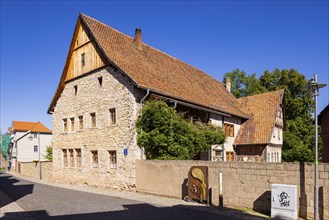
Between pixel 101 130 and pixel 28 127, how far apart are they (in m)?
43.5

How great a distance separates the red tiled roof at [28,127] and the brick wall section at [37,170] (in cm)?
1275

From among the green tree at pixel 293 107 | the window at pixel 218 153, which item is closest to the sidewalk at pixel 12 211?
the window at pixel 218 153

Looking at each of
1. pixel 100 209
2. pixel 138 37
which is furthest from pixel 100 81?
pixel 100 209

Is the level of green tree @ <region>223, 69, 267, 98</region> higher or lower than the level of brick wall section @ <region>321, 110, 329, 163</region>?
higher

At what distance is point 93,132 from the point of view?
64.7 ft

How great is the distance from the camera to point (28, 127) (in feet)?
187

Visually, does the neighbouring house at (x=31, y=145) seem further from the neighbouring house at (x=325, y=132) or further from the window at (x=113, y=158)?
the neighbouring house at (x=325, y=132)

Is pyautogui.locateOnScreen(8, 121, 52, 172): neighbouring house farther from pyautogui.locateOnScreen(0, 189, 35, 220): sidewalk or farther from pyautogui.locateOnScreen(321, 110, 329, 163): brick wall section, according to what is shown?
pyautogui.locateOnScreen(321, 110, 329, 163): brick wall section

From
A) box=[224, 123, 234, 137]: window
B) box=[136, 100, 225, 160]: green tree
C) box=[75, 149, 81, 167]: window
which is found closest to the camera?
box=[136, 100, 225, 160]: green tree

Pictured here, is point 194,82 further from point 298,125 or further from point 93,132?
point 298,125

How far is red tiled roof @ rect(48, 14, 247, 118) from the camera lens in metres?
17.9

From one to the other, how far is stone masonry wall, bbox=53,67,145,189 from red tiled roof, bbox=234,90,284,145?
10942 millimetres

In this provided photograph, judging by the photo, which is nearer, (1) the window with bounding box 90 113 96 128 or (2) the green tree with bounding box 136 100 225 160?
(2) the green tree with bounding box 136 100 225 160

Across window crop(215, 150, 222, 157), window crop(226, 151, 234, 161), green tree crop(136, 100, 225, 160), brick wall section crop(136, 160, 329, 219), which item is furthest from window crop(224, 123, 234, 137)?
brick wall section crop(136, 160, 329, 219)
